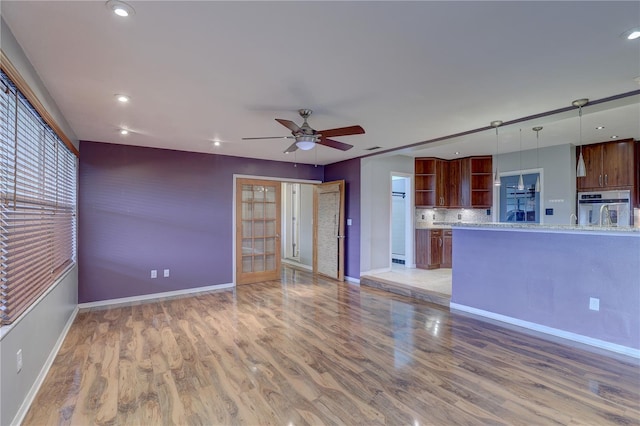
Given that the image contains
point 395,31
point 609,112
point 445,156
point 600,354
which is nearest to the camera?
point 395,31

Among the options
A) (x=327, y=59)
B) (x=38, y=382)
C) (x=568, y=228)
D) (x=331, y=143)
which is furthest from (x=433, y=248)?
(x=38, y=382)

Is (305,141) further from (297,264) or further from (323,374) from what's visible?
(297,264)

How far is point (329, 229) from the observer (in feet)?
21.3

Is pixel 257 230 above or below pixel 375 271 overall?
above

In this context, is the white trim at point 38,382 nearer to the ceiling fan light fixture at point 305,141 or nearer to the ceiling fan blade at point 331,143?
the ceiling fan light fixture at point 305,141

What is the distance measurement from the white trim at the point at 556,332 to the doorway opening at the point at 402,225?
2.61 m

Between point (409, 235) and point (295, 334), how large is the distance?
13.9 ft

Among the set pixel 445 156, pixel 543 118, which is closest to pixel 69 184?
pixel 543 118

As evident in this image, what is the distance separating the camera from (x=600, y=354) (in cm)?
299

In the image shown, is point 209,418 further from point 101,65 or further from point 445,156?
point 445,156

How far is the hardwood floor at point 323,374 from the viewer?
2.11 meters

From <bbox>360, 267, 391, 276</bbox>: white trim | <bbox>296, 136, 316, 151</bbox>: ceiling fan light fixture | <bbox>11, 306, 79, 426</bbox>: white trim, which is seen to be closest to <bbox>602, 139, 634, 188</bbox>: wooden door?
<bbox>360, 267, 391, 276</bbox>: white trim

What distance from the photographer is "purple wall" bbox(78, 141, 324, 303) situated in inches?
178

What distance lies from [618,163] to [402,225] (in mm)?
4179
